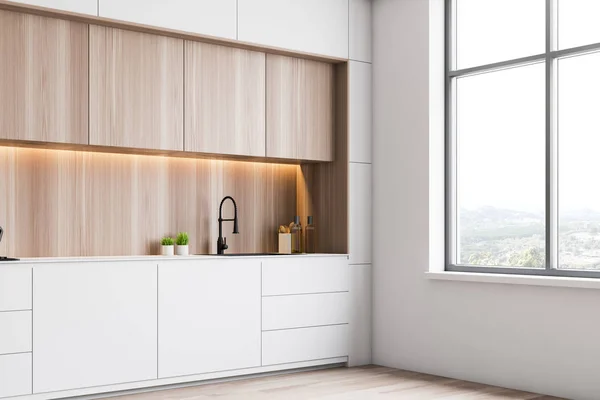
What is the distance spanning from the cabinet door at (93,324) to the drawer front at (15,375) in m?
0.04

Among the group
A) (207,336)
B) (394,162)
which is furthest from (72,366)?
(394,162)

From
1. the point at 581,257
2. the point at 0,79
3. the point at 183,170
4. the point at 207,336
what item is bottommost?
the point at 207,336

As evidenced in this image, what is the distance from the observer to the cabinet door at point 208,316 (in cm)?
477

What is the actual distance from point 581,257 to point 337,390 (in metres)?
1.71

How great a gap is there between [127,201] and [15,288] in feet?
3.60

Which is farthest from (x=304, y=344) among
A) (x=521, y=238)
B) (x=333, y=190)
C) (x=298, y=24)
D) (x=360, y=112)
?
(x=298, y=24)

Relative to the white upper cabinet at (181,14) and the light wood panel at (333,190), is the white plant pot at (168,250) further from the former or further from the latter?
the white upper cabinet at (181,14)

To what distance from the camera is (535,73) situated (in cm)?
498

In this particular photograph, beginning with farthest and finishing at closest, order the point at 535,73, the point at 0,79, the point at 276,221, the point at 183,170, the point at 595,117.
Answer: the point at 276,221, the point at 183,170, the point at 535,73, the point at 595,117, the point at 0,79

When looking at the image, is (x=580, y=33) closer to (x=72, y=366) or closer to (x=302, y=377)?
(x=302, y=377)

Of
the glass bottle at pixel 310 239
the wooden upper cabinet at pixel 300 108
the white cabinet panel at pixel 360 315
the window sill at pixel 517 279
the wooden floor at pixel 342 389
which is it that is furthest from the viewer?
the glass bottle at pixel 310 239

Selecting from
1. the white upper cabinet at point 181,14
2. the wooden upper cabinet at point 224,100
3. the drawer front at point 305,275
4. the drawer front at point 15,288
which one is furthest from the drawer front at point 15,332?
the white upper cabinet at point 181,14

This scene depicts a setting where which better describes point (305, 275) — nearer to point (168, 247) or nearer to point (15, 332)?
point (168, 247)

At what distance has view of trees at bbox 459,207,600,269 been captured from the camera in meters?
4.63
